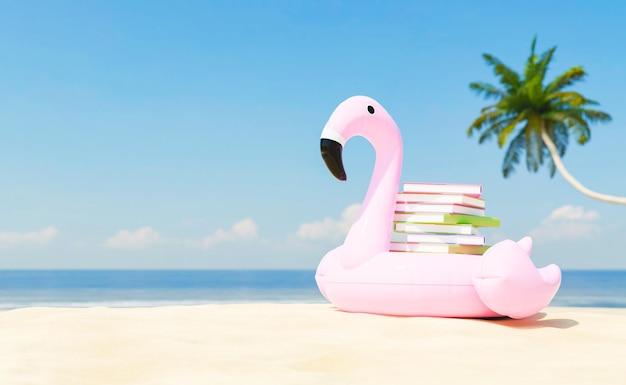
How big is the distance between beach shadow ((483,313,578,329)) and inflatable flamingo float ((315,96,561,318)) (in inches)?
3.9

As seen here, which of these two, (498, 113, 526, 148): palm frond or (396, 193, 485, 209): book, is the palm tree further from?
(396, 193, 485, 209): book

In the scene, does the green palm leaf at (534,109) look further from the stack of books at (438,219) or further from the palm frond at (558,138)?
the stack of books at (438,219)

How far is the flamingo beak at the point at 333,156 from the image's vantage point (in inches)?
267

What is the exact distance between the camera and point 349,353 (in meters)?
5.05

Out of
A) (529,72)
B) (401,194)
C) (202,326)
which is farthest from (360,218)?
(529,72)

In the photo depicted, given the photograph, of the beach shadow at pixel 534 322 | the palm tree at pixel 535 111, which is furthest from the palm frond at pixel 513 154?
the beach shadow at pixel 534 322

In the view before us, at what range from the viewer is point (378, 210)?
7.04 m

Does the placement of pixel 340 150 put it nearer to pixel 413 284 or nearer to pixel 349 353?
pixel 413 284

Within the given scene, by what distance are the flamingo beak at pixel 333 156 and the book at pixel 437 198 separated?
783 mm

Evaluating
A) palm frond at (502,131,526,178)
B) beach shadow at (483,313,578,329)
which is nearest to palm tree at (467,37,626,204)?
palm frond at (502,131,526,178)

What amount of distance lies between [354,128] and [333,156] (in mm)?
404

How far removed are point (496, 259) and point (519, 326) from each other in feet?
2.44

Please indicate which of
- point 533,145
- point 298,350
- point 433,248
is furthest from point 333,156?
point 533,145

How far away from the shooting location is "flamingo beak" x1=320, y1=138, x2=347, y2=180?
6777 mm
